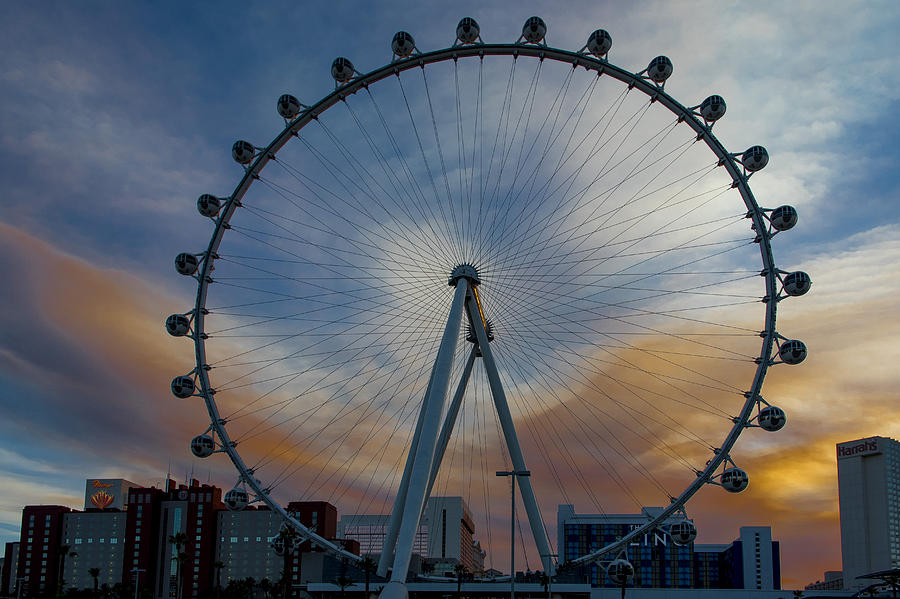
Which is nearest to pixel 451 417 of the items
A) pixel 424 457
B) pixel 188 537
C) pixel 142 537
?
pixel 424 457

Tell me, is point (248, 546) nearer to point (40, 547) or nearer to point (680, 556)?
point (40, 547)

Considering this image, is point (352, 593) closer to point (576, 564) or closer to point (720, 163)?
point (576, 564)

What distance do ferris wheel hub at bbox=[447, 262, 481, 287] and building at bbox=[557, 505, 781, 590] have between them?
4806 inches

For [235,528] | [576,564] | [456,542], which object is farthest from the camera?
[456,542]

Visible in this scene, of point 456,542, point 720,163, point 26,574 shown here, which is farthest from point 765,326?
point 456,542

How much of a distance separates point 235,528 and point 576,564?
103 metres

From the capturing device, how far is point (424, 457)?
134 feet

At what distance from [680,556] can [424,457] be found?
145 meters

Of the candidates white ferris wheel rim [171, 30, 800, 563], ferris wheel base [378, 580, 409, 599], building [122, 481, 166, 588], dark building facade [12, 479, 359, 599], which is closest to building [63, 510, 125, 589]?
dark building facade [12, 479, 359, 599]

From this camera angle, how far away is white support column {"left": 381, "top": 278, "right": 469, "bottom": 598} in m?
38.3

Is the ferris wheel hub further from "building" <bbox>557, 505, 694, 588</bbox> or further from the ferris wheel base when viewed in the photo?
"building" <bbox>557, 505, 694, 588</bbox>

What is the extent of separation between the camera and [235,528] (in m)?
142

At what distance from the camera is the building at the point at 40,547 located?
14400 centimetres

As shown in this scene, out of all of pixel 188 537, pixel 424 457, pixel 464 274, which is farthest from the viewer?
pixel 188 537
